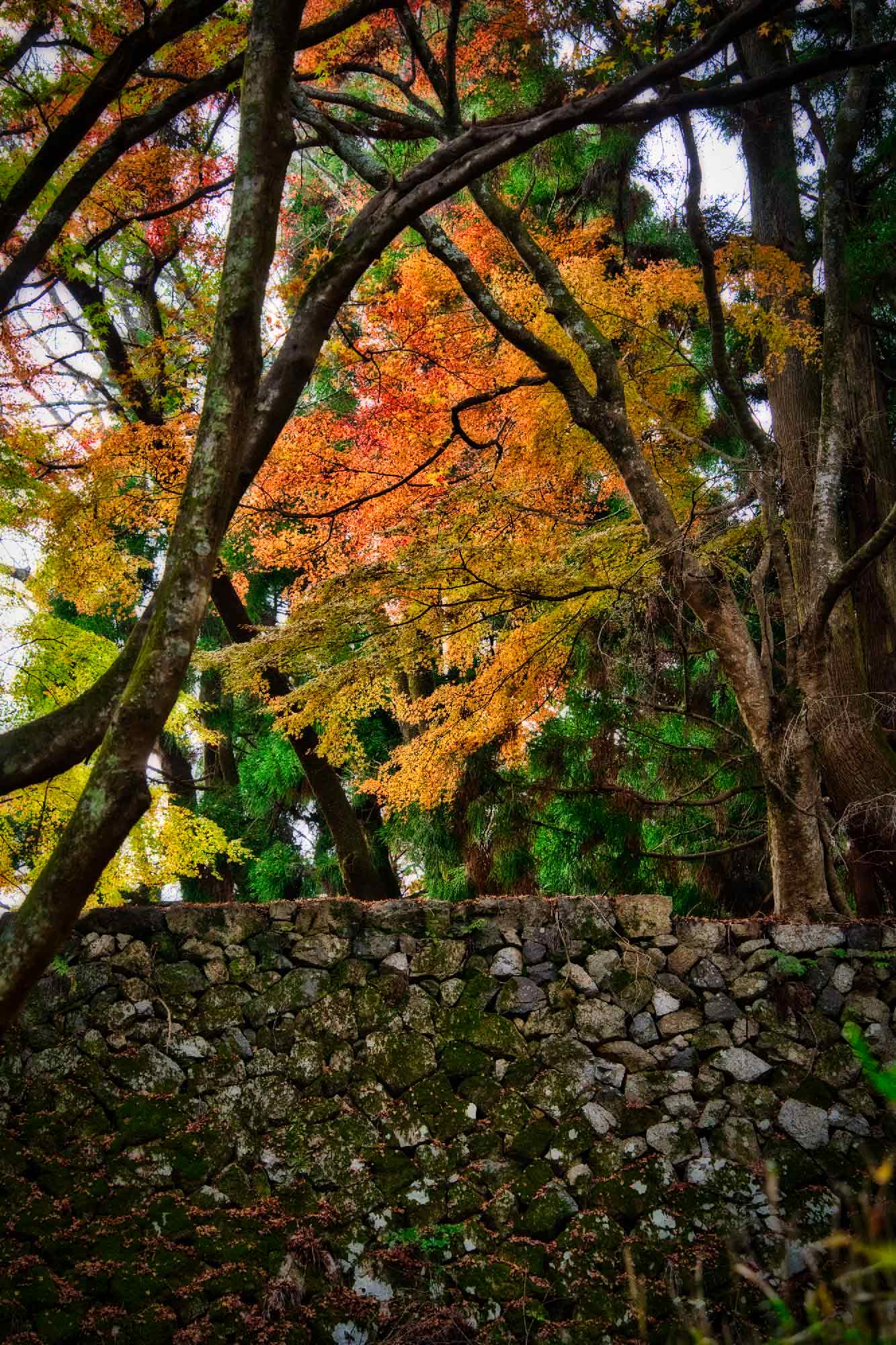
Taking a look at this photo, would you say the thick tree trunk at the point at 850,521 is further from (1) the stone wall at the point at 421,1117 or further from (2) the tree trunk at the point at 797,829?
(1) the stone wall at the point at 421,1117

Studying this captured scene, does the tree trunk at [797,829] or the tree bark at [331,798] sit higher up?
the tree bark at [331,798]

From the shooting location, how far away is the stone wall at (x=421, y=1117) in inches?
170

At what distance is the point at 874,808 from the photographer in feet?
16.6

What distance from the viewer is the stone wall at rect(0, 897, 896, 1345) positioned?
14.2 ft

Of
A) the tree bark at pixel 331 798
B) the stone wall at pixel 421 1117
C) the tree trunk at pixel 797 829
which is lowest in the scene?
the stone wall at pixel 421 1117

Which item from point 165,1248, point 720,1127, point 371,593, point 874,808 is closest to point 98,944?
point 165,1248

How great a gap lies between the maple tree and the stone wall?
3.22 feet

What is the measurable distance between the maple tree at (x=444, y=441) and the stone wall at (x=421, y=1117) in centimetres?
98

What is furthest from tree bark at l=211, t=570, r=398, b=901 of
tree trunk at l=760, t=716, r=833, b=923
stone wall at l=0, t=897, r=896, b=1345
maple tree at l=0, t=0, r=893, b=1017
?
tree trunk at l=760, t=716, r=833, b=923

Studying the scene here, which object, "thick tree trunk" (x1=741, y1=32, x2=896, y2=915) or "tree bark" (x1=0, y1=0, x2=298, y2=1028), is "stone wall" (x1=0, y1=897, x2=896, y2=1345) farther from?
"tree bark" (x1=0, y1=0, x2=298, y2=1028)

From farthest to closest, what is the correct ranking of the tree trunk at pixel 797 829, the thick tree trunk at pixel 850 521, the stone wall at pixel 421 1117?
1. the thick tree trunk at pixel 850 521
2. the tree trunk at pixel 797 829
3. the stone wall at pixel 421 1117

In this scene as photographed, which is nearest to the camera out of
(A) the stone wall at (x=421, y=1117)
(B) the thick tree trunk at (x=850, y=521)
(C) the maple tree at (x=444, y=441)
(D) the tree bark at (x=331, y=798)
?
(C) the maple tree at (x=444, y=441)

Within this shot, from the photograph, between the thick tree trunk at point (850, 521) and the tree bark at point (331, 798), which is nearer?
the thick tree trunk at point (850, 521)

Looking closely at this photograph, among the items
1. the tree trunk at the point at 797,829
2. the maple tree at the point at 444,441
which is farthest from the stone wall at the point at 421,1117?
the maple tree at the point at 444,441
